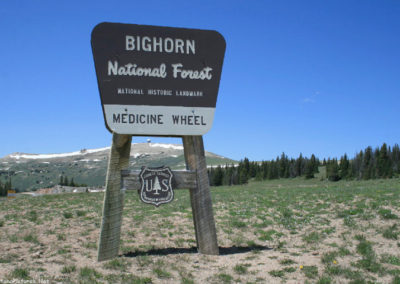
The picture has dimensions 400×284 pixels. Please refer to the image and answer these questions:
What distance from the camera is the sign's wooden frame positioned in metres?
7.98

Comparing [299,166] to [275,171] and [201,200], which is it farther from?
[201,200]

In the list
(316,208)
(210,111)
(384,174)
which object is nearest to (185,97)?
(210,111)

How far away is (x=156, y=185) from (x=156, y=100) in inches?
77.5

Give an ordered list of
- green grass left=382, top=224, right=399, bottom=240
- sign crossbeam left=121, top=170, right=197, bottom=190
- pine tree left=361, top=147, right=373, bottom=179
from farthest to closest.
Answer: pine tree left=361, top=147, right=373, bottom=179 < green grass left=382, top=224, right=399, bottom=240 < sign crossbeam left=121, top=170, right=197, bottom=190

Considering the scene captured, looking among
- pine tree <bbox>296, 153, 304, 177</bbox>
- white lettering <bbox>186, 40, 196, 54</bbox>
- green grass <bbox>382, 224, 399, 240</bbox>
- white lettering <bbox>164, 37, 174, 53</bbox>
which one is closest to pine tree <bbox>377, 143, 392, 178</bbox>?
pine tree <bbox>296, 153, 304, 177</bbox>

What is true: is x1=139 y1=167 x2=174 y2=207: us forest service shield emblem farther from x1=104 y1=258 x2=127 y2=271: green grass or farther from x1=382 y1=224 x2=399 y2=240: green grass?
x1=382 y1=224 x2=399 y2=240: green grass

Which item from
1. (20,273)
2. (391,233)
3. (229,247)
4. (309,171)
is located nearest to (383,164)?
(309,171)

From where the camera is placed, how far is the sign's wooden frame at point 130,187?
26.2ft

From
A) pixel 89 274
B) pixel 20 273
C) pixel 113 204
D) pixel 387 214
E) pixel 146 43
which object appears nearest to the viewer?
pixel 20 273

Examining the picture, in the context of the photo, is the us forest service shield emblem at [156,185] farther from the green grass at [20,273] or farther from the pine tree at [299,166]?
the pine tree at [299,166]

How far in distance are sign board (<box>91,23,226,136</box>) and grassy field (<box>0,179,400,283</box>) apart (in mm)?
2981

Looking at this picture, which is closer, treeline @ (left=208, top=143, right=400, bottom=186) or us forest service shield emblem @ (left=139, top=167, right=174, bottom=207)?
us forest service shield emblem @ (left=139, top=167, right=174, bottom=207)

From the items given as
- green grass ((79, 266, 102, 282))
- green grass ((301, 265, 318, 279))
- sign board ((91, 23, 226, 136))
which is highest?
sign board ((91, 23, 226, 136))

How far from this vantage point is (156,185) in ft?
27.0
